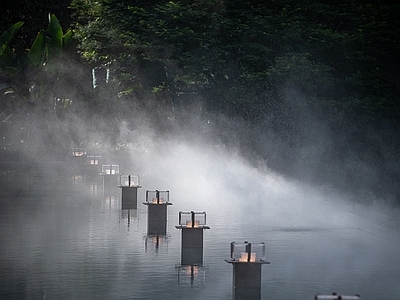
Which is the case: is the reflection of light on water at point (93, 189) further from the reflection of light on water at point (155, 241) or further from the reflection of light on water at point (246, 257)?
the reflection of light on water at point (246, 257)

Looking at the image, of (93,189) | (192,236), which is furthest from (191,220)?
Result: (93,189)

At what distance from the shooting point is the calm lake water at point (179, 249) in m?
14.3

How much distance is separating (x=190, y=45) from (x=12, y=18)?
37.4 feet

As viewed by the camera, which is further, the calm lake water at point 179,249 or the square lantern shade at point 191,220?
the square lantern shade at point 191,220

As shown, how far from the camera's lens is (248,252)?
13281mm

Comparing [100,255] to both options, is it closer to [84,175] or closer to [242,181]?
[242,181]

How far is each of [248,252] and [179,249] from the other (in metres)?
5.70

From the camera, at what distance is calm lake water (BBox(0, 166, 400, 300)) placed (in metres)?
14.3

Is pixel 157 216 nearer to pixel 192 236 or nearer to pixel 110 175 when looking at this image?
pixel 192 236

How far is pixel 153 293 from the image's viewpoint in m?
13.7

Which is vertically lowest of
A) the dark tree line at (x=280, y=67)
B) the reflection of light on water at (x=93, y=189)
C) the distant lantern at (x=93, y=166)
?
the reflection of light on water at (x=93, y=189)

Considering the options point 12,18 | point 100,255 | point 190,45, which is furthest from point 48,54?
point 100,255

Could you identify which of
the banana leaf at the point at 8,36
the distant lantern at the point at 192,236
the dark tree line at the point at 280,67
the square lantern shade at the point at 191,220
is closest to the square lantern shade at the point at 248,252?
the distant lantern at the point at 192,236

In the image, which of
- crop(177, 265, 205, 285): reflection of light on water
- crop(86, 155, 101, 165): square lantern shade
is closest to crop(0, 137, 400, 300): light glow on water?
crop(177, 265, 205, 285): reflection of light on water
